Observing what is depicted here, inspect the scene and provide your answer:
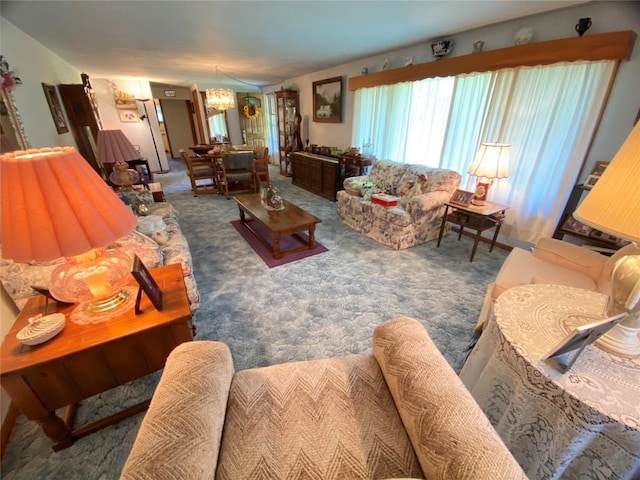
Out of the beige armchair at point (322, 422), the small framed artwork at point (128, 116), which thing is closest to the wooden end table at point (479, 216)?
the beige armchair at point (322, 422)

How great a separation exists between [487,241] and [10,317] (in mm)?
4158

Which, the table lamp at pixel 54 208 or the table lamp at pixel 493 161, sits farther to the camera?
the table lamp at pixel 493 161

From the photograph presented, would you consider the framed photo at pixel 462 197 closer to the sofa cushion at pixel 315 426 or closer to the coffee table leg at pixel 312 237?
the coffee table leg at pixel 312 237

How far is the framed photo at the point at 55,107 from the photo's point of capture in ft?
9.28

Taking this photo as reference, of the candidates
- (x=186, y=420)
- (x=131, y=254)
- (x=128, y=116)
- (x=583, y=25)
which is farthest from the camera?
(x=128, y=116)

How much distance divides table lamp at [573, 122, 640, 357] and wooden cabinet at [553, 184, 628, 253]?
158cm

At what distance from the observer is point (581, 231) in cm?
221

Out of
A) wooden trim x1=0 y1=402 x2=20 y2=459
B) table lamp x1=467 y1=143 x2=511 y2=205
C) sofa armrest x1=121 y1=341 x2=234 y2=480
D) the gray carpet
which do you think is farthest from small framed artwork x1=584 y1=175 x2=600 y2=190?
wooden trim x1=0 y1=402 x2=20 y2=459

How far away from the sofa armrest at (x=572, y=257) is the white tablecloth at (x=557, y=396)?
2.23 feet

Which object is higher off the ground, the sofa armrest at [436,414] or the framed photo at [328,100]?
the framed photo at [328,100]

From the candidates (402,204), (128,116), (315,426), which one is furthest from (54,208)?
(128,116)

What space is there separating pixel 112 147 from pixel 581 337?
3.64 m

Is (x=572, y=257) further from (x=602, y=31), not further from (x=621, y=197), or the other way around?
(x=602, y=31)

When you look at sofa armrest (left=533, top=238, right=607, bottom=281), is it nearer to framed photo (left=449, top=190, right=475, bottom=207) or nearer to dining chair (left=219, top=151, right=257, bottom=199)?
framed photo (left=449, top=190, right=475, bottom=207)
